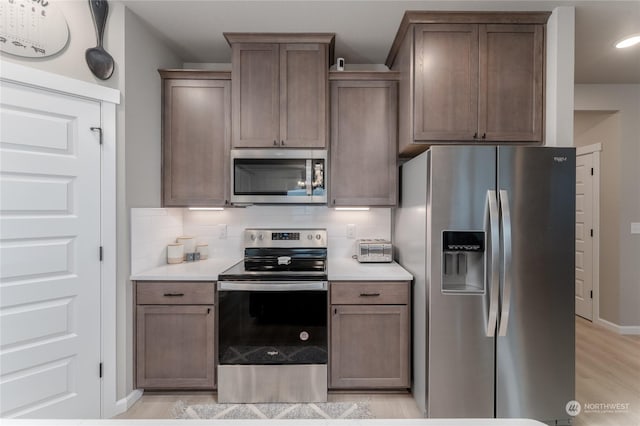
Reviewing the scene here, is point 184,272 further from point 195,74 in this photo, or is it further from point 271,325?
point 195,74

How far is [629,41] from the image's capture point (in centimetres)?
246

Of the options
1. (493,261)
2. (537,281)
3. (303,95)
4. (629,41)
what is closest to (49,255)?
(303,95)

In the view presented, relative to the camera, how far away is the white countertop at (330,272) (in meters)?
2.17

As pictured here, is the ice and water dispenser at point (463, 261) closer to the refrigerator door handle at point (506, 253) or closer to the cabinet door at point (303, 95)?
the refrigerator door handle at point (506, 253)

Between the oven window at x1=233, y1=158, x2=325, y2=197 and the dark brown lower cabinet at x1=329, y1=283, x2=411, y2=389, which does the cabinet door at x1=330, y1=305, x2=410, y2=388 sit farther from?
the oven window at x1=233, y1=158, x2=325, y2=197

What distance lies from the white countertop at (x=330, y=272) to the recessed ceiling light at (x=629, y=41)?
2.56 metres

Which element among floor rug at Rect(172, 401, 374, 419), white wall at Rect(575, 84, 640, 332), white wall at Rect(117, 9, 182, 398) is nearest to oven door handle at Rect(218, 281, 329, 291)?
white wall at Rect(117, 9, 182, 398)

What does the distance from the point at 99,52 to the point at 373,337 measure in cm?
269

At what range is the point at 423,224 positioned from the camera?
1985mm

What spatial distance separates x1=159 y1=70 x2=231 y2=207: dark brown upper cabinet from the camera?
2.52 metres

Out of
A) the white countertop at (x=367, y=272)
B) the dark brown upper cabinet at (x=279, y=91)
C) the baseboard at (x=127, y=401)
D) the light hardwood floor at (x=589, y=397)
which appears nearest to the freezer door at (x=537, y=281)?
the light hardwood floor at (x=589, y=397)

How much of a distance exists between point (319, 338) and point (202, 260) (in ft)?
4.29

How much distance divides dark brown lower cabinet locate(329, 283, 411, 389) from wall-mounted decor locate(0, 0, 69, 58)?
2359mm

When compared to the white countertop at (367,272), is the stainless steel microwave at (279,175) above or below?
above
